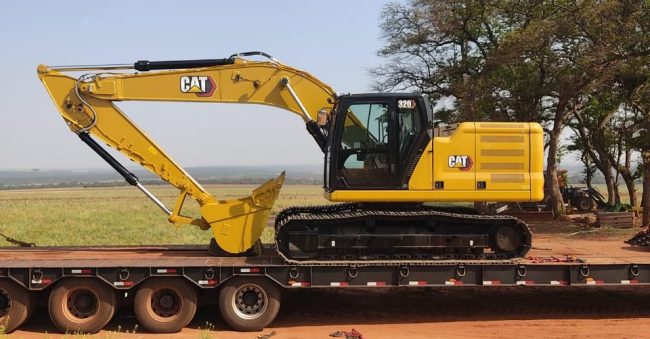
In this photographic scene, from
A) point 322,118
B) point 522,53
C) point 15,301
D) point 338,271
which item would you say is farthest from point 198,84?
point 522,53

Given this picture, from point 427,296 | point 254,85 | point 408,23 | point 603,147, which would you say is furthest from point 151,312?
point 603,147

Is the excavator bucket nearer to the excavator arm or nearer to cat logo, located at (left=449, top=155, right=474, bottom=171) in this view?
the excavator arm

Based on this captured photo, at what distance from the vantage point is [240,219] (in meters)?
9.31

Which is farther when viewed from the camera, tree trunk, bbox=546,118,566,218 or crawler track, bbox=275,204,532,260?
tree trunk, bbox=546,118,566,218

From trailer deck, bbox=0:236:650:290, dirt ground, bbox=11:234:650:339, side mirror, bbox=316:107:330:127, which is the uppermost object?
side mirror, bbox=316:107:330:127

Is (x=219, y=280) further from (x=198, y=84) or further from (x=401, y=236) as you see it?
(x=198, y=84)

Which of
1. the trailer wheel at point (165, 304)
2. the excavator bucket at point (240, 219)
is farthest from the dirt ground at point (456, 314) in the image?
the excavator bucket at point (240, 219)

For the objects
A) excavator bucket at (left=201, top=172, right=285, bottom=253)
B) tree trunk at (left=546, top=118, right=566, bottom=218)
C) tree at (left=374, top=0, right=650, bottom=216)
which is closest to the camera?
excavator bucket at (left=201, top=172, right=285, bottom=253)

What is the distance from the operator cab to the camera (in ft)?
28.8

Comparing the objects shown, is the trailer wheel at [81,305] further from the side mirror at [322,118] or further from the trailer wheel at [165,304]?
the side mirror at [322,118]

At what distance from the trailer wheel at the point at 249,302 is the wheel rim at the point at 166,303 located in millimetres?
673

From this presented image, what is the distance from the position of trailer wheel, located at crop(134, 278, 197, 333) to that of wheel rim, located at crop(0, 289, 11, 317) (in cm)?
187

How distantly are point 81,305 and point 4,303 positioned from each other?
1141 millimetres

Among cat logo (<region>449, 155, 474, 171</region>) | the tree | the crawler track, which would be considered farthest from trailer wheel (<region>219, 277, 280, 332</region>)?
the tree
